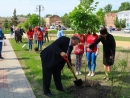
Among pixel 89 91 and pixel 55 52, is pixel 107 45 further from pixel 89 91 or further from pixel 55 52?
pixel 55 52

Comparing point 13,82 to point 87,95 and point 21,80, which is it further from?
point 87,95

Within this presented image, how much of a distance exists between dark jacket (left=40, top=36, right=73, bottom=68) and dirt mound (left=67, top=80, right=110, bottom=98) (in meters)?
0.95

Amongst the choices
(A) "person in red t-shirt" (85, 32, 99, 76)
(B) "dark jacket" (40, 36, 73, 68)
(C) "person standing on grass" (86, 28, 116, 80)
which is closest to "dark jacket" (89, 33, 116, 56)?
(C) "person standing on grass" (86, 28, 116, 80)

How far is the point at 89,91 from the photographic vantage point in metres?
5.87

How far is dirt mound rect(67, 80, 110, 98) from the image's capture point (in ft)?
18.6

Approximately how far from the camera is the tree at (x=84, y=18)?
8547 mm

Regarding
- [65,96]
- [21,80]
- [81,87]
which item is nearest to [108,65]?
[81,87]

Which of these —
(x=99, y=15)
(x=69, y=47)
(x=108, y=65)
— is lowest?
(x=108, y=65)

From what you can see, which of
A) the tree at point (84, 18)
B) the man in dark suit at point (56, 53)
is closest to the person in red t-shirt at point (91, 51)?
the tree at point (84, 18)

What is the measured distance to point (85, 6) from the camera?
31.1 ft

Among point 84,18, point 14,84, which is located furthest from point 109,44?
point 14,84

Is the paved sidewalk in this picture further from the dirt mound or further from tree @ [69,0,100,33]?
tree @ [69,0,100,33]

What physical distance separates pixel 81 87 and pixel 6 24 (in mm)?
87257

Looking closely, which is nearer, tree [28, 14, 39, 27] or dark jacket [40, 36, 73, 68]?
dark jacket [40, 36, 73, 68]
